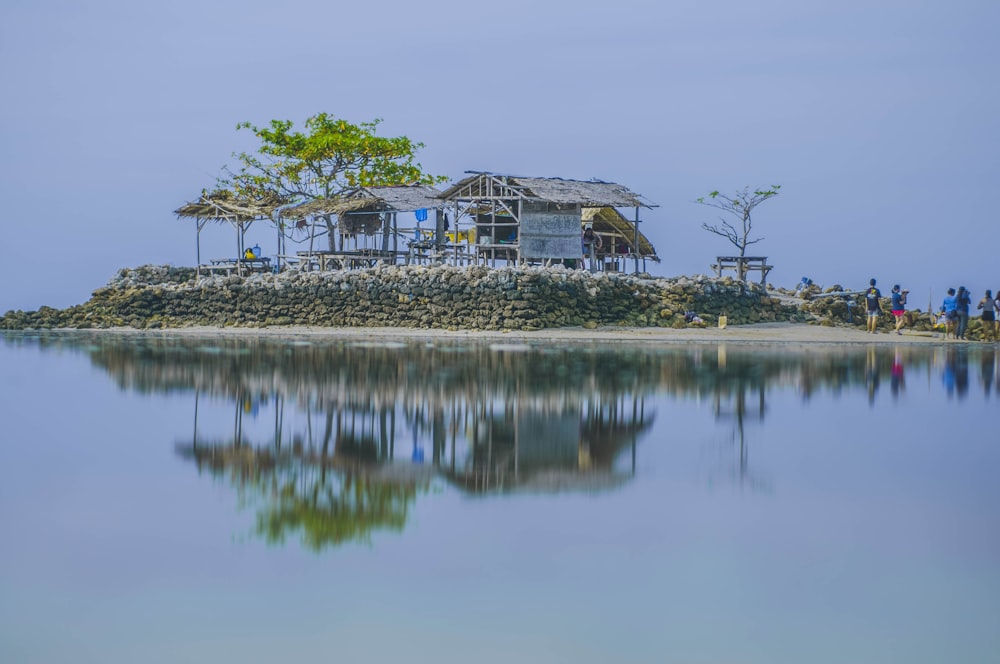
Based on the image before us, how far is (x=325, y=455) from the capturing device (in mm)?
9047

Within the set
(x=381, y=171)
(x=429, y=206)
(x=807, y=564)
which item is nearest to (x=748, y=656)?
(x=807, y=564)

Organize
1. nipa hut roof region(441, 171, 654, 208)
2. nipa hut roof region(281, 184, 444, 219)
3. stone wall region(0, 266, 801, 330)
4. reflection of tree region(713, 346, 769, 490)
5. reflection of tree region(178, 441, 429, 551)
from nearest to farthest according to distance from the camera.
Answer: reflection of tree region(178, 441, 429, 551) → reflection of tree region(713, 346, 769, 490) → stone wall region(0, 266, 801, 330) → nipa hut roof region(441, 171, 654, 208) → nipa hut roof region(281, 184, 444, 219)

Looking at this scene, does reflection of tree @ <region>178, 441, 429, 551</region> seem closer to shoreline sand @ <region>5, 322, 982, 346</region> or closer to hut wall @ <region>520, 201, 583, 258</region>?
shoreline sand @ <region>5, 322, 982, 346</region>

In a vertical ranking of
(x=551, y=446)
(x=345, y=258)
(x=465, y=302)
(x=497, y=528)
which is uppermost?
(x=345, y=258)

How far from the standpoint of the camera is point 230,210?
40.1 m

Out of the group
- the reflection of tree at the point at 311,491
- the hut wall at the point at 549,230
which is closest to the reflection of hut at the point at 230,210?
the hut wall at the point at 549,230

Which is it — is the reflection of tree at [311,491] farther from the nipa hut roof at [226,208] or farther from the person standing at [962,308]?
the nipa hut roof at [226,208]

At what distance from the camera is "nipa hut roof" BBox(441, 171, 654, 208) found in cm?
3419

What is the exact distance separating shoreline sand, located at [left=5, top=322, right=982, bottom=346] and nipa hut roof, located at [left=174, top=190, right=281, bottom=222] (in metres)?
6.08

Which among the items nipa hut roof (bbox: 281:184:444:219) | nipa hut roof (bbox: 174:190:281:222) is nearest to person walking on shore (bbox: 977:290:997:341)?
nipa hut roof (bbox: 281:184:444:219)

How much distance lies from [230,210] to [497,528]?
35.2m

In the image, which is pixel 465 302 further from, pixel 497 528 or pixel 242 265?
pixel 497 528

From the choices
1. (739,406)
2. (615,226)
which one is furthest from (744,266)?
(739,406)

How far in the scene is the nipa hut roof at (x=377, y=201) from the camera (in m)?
36.2
